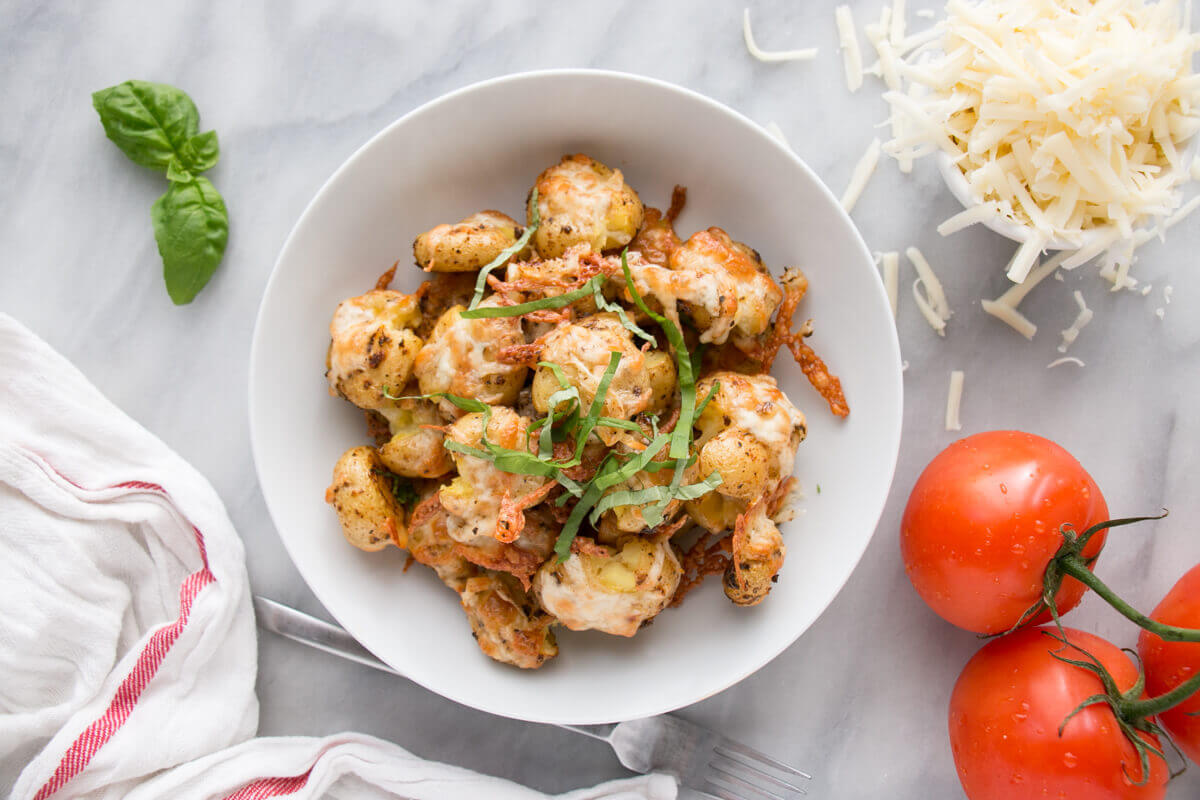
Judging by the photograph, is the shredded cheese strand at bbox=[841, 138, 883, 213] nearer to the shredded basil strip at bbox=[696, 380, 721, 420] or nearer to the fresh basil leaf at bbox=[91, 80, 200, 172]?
the shredded basil strip at bbox=[696, 380, 721, 420]

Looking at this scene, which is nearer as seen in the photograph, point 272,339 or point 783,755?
point 272,339

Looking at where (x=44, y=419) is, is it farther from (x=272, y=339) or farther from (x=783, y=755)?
(x=783, y=755)

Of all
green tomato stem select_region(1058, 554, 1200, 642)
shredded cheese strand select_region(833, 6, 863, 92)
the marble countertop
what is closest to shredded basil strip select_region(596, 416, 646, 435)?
the marble countertop

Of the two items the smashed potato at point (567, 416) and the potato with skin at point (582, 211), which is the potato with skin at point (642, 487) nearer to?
the smashed potato at point (567, 416)

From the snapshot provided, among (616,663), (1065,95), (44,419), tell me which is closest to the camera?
(1065,95)

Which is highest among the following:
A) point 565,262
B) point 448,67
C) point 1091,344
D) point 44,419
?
point 448,67

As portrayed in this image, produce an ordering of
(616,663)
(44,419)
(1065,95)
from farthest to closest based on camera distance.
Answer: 1. (44,419)
2. (616,663)
3. (1065,95)

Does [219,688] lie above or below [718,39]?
below

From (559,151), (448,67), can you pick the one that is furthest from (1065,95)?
(448,67)

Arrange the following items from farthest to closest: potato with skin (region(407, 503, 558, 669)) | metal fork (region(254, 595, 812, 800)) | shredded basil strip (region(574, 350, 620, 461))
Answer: metal fork (region(254, 595, 812, 800)) < potato with skin (region(407, 503, 558, 669)) < shredded basil strip (region(574, 350, 620, 461))
